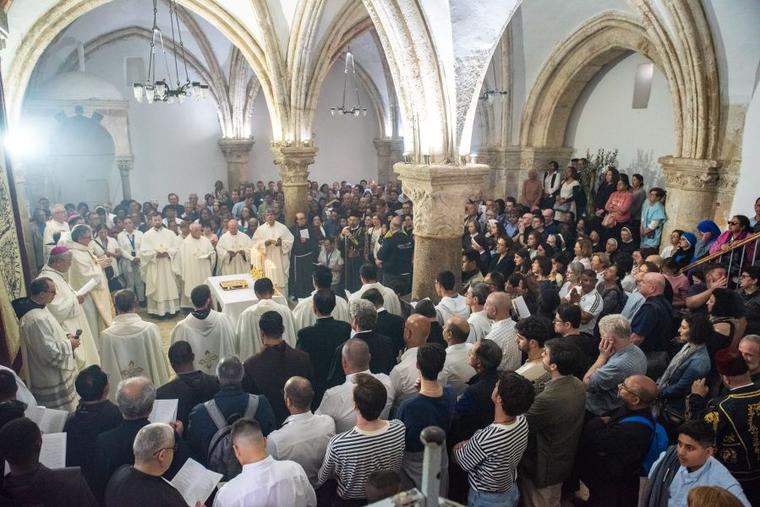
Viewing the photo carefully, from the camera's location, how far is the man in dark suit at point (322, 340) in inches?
185

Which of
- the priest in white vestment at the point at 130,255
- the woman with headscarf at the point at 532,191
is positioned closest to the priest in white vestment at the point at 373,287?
the priest in white vestment at the point at 130,255

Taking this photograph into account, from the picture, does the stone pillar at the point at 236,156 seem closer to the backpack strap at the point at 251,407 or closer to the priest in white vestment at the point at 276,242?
the priest in white vestment at the point at 276,242

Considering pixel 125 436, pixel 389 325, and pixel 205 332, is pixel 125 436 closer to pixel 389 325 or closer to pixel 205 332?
pixel 205 332

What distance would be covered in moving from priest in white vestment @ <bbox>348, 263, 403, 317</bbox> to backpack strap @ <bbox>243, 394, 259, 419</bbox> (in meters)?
2.15

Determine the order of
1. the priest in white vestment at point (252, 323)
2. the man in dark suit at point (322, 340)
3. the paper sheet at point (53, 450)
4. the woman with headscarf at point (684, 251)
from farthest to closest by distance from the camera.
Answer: the woman with headscarf at point (684, 251) → the priest in white vestment at point (252, 323) → the man in dark suit at point (322, 340) → the paper sheet at point (53, 450)

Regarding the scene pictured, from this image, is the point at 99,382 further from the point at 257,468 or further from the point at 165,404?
the point at 257,468

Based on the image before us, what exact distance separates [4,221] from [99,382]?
99.4 inches

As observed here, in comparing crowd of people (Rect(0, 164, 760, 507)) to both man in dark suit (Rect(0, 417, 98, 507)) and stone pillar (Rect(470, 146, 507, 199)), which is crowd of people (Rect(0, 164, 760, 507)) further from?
stone pillar (Rect(470, 146, 507, 199))

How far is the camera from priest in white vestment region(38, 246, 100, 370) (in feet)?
18.6

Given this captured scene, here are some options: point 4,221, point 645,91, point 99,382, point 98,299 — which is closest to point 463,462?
point 99,382

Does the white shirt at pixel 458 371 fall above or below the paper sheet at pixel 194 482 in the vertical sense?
above

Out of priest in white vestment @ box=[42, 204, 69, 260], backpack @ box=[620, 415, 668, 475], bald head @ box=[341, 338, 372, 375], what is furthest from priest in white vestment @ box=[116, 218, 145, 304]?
backpack @ box=[620, 415, 668, 475]

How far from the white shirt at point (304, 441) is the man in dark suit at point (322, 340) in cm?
135

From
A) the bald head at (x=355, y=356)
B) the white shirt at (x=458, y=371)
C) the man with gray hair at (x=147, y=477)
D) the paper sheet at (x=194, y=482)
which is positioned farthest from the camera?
the white shirt at (x=458, y=371)
